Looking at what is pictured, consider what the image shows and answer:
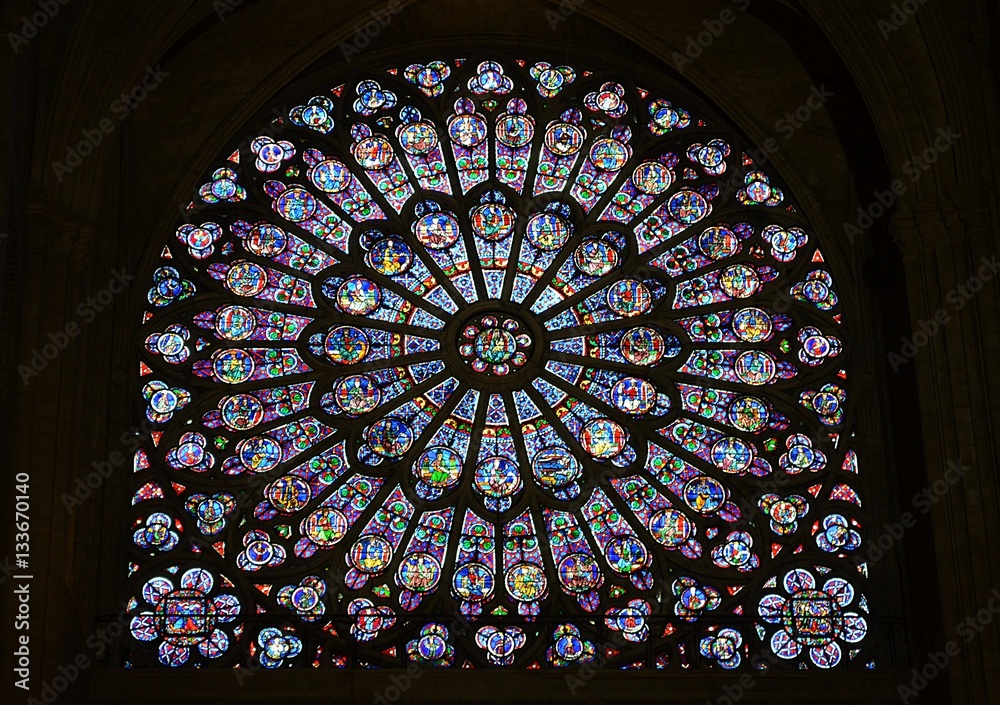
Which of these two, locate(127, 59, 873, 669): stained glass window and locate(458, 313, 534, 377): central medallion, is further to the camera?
locate(458, 313, 534, 377): central medallion

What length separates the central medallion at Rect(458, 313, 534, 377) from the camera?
16125 millimetres

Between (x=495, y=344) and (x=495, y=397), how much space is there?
1.60ft

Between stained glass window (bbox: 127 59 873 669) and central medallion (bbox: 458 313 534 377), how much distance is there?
2 cm

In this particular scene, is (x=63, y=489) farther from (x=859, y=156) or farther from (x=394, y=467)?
(x=859, y=156)

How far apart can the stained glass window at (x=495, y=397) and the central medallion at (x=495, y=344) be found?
24 millimetres

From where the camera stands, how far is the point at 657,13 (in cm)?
1680

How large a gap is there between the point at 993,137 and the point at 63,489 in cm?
692

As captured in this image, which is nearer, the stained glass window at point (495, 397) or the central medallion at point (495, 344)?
the stained glass window at point (495, 397)

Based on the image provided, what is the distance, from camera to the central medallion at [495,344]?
16125mm

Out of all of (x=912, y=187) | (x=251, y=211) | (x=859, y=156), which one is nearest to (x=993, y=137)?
(x=912, y=187)

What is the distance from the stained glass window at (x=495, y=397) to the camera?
15.0 metres

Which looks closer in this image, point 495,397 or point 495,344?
point 495,397

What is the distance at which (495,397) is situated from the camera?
1603 cm

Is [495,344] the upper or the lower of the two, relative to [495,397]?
upper
